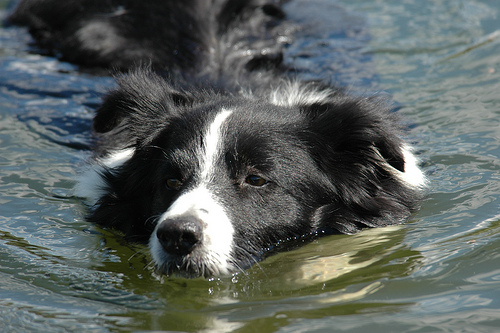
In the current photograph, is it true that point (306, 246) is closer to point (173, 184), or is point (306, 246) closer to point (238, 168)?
point (238, 168)

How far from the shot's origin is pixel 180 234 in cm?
385

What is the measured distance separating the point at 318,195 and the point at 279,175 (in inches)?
16.2

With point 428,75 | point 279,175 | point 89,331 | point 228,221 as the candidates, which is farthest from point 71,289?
point 428,75

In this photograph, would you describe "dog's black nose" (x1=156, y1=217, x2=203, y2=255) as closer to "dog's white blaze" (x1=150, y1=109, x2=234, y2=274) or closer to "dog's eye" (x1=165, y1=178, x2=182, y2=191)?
"dog's white blaze" (x1=150, y1=109, x2=234, y2=274)

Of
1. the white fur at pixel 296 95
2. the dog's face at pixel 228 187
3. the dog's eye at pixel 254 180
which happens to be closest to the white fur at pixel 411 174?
the dog's face at pixel 228 187

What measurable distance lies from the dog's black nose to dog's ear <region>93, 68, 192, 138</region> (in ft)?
4.46

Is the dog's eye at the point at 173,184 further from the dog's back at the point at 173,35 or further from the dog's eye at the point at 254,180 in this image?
the dog's back at the point at 173,35

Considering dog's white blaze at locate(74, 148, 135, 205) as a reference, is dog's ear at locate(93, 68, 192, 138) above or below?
above

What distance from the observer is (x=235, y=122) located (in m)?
4.55

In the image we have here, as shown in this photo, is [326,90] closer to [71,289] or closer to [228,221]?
[228,221]

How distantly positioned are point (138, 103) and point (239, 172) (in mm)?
1242

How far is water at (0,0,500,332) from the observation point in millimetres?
3656

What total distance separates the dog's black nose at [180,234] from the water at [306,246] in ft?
1.01

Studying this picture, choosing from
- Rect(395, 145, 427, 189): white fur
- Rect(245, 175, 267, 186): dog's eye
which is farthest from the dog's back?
Rect(245, 175, 267, 186): dog's eye
